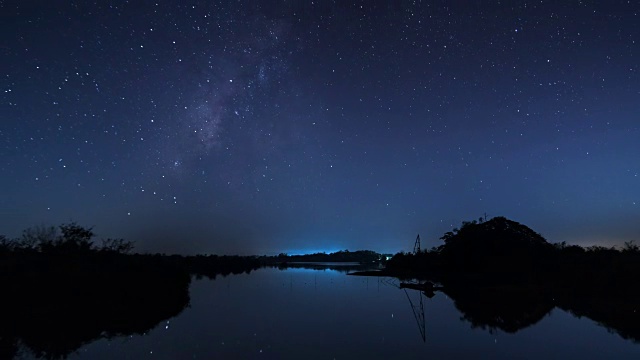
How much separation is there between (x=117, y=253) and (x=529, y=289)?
1569 inches

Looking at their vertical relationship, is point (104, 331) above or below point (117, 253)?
below

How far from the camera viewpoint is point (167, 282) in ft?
131

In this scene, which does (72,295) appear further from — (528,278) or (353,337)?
(528,278)

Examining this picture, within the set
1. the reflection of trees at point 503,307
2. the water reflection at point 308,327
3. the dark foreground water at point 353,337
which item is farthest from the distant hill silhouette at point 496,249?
the dark foreground water at point 353,337

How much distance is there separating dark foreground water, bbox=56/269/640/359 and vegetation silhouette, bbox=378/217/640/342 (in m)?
1.42

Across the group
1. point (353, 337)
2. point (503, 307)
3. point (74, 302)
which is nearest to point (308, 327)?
point (353, 337)

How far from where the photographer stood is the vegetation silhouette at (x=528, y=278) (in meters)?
28.2

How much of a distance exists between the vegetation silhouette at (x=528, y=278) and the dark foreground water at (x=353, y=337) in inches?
55.8

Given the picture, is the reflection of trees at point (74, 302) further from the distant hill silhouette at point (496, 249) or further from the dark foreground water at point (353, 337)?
the distant hill silhouette at point (496, 249)

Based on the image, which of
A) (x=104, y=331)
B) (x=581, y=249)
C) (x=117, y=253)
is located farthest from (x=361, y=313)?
(x=581, y=249)

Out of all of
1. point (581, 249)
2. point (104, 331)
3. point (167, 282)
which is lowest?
point (104, 331)

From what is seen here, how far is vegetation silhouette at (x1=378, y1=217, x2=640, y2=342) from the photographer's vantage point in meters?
28.2

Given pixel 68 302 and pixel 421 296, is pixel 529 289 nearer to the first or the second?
pixel 421 296

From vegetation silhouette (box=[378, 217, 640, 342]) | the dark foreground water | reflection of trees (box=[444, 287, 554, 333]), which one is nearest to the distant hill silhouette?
vegetation silhouette (box=[378, 217, 640, 342])
